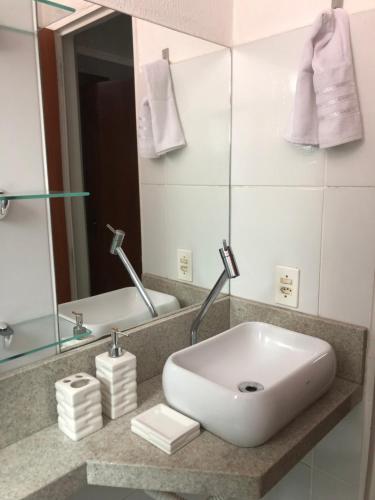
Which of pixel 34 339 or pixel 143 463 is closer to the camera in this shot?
pixel 143 463

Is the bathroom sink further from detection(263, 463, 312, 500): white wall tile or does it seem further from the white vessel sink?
detection(263, 463, 312, 500): white wall tile

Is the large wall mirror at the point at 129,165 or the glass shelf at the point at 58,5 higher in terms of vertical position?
the glass shelf at the point at 58,5

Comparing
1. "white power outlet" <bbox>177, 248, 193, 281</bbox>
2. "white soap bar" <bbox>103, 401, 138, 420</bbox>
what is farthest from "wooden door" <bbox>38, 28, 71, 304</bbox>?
"white power outlet" <bbox>177, 248, 193, 281</bbox>

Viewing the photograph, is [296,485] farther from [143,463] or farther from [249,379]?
[143,463]

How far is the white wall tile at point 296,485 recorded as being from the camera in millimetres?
1303

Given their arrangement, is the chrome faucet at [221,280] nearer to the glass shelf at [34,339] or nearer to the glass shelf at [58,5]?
the glass shelf at [34,339]

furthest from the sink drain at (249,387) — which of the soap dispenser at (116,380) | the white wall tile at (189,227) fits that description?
the white wall tile at (189,227)

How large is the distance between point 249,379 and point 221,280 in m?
0.27

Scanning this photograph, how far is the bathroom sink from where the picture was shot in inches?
33.0

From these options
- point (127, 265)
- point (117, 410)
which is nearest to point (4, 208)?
point (127, 265)

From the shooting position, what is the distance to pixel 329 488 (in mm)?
1253

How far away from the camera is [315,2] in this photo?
3.50ft

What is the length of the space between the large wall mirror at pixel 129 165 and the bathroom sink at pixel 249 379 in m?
0.21

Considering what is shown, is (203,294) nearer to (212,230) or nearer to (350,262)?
(212,230)
